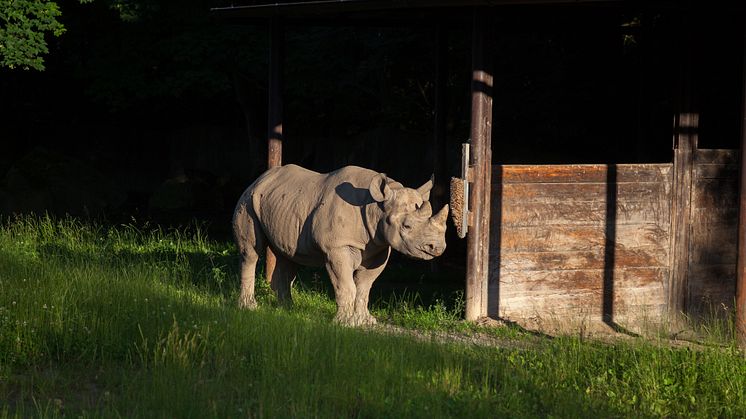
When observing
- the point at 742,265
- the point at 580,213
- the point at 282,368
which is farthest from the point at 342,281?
the point at 742,265

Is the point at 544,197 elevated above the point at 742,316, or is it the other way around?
the point at 544,197

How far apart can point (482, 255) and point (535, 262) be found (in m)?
0.58

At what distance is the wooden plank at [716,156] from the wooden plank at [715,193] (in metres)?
0.20

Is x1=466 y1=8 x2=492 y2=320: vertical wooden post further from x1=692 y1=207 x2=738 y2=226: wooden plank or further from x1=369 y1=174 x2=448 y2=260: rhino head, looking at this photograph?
x1=692 y1=207 x2=738 y2=226: wooden plank

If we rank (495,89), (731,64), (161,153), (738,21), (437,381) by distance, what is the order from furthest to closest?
1. (161,153)
2. (495,89)
3. (731,64)
4. (738,21)
5. (437,381)

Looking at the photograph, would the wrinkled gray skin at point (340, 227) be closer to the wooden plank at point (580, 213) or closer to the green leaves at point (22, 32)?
the wooden plank at point (580, 213)

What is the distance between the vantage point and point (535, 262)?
10789mm

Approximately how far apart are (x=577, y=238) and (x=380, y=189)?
88.7 inches

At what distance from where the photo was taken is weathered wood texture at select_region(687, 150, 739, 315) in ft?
37.0

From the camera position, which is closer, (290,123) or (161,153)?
(290,123)

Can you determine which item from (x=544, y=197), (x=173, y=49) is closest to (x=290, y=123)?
(x=173, y=49)

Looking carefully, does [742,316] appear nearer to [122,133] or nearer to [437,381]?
[437,381]

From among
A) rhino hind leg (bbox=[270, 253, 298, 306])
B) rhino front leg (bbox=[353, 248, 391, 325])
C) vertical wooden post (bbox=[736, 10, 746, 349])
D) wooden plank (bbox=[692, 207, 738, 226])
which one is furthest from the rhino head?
wooden plank (bbox=[692, 207, 738, 226])

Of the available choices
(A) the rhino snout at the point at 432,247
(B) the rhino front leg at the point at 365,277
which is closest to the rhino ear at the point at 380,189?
(A) the rhino snout at the point at 432,247
